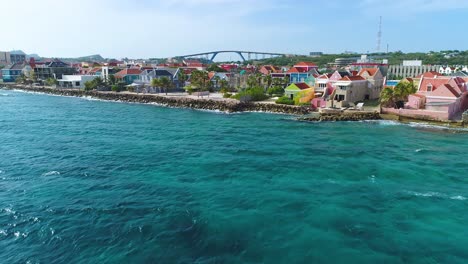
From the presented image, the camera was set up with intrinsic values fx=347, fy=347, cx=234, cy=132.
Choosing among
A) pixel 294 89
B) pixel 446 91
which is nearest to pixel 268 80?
pixel 294 89

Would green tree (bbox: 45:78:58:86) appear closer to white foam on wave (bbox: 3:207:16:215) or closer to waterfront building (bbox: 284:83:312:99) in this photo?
waterfront building (bbox: 284:83:312:99)

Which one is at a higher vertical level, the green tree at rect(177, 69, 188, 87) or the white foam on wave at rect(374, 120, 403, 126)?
the green tree at rect(177, 69, 188, 87)

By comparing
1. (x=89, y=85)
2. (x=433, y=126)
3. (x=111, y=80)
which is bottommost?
(x=433, y=126)

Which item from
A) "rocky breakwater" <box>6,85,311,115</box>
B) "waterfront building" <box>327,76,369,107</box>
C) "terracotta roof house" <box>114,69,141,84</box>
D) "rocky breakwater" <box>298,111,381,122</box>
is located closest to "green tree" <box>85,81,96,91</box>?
"rocky breakwater" <box>6,85,311,115</box>

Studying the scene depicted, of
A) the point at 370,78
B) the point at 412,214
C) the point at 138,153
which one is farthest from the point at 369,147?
the point at 370,78

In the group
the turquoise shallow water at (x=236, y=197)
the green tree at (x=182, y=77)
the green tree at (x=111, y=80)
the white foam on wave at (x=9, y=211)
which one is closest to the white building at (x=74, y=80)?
the green tree at (x=111, y=80)

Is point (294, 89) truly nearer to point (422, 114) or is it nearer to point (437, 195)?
point (422, 114)
